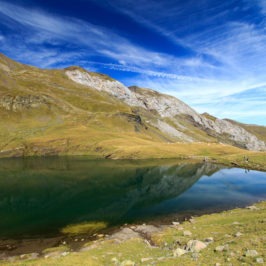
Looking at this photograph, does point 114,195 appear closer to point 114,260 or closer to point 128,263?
point 114,260

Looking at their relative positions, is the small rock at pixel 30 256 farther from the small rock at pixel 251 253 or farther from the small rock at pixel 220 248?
the small rock at pixel 251 253

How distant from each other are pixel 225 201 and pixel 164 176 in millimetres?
45069

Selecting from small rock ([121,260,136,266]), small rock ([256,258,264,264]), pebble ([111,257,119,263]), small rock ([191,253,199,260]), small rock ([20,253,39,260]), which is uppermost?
small rock ([256,258,264,264])

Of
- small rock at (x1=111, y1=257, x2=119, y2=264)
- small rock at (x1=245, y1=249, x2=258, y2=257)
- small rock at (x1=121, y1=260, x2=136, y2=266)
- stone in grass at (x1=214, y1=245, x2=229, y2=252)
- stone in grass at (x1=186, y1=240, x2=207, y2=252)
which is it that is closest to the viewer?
small rock at (x1=245, y1=249, x2=258, y2=257)

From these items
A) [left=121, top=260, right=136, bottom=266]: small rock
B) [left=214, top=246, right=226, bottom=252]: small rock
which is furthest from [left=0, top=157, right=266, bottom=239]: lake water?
[left=214, top=246, right=226, bottom=252]: small rock

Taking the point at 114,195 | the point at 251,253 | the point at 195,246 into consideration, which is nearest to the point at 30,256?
the point at 195,246

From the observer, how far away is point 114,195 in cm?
8156

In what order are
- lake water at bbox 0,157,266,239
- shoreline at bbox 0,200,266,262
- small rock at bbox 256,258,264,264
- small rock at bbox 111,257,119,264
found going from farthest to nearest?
1. lake water at bbox 0,157,266,239
2. shoreline at bbox 0,200,266,262
3. small rock at bbox 111,257,119,264
4. small rock at bbox 256,258,264,264

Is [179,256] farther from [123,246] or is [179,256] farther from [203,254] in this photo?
[123,246]

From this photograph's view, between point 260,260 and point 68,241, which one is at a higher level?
point 260,260

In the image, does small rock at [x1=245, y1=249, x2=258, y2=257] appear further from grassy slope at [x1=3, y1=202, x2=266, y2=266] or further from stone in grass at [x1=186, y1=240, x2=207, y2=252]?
stone in grass at [x1=186, y1=240, x2=207, y2=252]

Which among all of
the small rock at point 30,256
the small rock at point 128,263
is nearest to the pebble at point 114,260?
the small rock at point 128,263

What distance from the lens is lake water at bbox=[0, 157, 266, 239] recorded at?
5798 centimetres

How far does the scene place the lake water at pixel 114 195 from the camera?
58.0 meters
